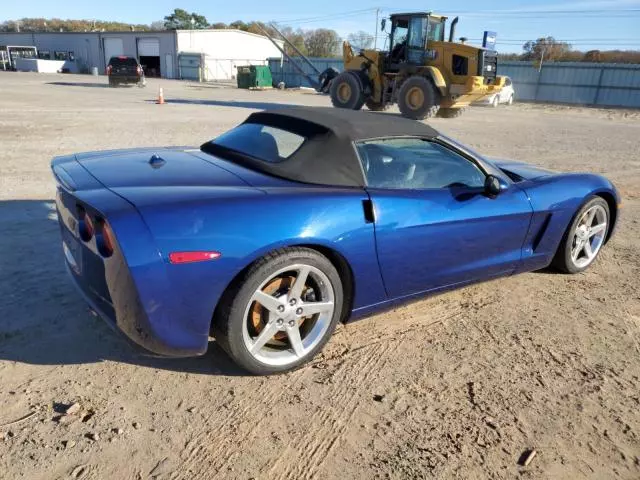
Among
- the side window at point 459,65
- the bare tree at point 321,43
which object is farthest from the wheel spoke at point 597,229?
the bare tree at point 321,43

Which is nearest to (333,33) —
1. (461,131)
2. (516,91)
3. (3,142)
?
(516,91)

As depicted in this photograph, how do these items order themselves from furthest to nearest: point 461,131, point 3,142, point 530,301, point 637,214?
point 461,131
point 3,142
point 637,214
point 530,301

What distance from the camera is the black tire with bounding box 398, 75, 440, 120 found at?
16406 millimetres

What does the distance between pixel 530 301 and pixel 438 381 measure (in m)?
1.44

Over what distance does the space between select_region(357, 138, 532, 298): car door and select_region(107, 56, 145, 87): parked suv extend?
3248 centimetres

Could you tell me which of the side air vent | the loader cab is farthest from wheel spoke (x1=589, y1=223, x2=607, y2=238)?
the loader cab

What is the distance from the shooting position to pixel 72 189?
8.65 ft

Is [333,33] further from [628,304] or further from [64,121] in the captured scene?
[628,304]

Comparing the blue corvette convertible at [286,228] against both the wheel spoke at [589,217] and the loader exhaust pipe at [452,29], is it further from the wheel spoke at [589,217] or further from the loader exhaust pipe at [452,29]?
the loader exhaust pipe at [452,29]

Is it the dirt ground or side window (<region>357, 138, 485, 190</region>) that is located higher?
side window (<region>357, 138, 485, 190</region>)

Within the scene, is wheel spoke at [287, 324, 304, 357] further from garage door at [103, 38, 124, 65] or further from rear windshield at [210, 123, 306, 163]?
garage door at [103, 38, 124, 65]

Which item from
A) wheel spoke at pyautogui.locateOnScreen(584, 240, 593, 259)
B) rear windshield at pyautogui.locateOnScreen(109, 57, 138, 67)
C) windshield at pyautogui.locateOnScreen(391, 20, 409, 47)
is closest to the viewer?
wheel spoke at pyautogui.locateOnScreen(584, 240, 593, 259)

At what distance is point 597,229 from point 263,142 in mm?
2962

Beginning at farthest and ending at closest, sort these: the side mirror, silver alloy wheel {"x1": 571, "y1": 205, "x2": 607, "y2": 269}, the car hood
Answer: silver alloy wheel {"x1": 571, "y1": 205, "x2": 607, "y2": 269} → the car hood → the side mirror
